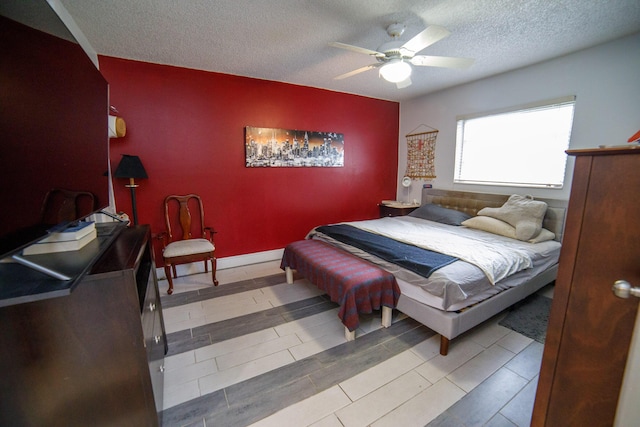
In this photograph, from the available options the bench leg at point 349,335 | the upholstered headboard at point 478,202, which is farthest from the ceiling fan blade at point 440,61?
the bench leg at point 349,335

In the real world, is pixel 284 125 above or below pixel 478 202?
above

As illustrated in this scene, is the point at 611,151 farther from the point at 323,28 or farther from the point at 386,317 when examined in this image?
the point at 323,28

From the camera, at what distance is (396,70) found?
2.18 metres

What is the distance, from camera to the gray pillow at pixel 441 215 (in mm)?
3535

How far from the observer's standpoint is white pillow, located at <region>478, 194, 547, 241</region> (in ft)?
9.02

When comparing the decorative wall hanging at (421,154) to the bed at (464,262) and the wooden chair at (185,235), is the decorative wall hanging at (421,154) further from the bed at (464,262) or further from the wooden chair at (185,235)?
the wooden chair at (185,235)

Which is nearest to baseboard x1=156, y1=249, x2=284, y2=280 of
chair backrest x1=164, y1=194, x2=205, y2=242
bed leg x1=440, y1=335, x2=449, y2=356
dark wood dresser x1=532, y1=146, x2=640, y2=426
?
chair backrest x1=164, y1=194, x2=205, y2=242

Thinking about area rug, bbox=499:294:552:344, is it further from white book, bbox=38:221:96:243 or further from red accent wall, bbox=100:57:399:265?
white book, bbox=38:221:96:243

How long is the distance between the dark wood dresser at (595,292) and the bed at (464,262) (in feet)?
3.01

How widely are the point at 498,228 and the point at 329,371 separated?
251 cm

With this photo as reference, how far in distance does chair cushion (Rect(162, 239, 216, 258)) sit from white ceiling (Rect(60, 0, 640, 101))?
201 cm

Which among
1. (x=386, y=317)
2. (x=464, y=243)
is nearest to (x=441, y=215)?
(x=464, y=243)

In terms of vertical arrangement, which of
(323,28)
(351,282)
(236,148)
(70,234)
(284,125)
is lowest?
(351,282)

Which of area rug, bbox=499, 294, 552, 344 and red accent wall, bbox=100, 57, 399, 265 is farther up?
red accent wall, bbox=100, 57, 399, 265
